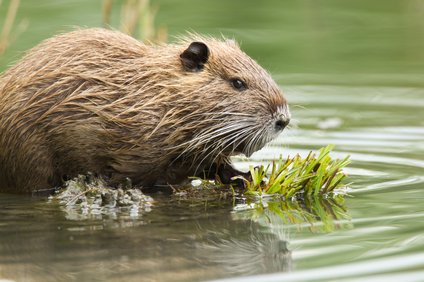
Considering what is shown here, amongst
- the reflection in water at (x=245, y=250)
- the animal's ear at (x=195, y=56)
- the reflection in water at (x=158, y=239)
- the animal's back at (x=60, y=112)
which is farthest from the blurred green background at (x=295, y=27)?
the reflection in water at (x=245, y=250)

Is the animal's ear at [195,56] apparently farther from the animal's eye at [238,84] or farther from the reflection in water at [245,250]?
the reflection in water at [245,250]

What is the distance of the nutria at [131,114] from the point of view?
6008mm

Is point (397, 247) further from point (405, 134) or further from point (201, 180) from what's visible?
point (405, 134)

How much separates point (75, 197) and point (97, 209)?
0.22 meters

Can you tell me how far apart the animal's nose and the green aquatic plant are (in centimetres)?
18

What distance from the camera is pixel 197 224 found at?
17.8 ft

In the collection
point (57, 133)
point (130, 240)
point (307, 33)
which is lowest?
point (130, 240)

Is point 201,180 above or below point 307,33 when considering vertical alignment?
below

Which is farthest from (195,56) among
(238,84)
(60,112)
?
(60,112)

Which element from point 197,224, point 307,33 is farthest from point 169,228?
point 307,33

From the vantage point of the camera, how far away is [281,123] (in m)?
5.92

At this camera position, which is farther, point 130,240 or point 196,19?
point 196,19

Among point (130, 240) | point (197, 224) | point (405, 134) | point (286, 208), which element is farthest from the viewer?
point (405, 134)

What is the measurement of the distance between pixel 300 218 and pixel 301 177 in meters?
0.47
